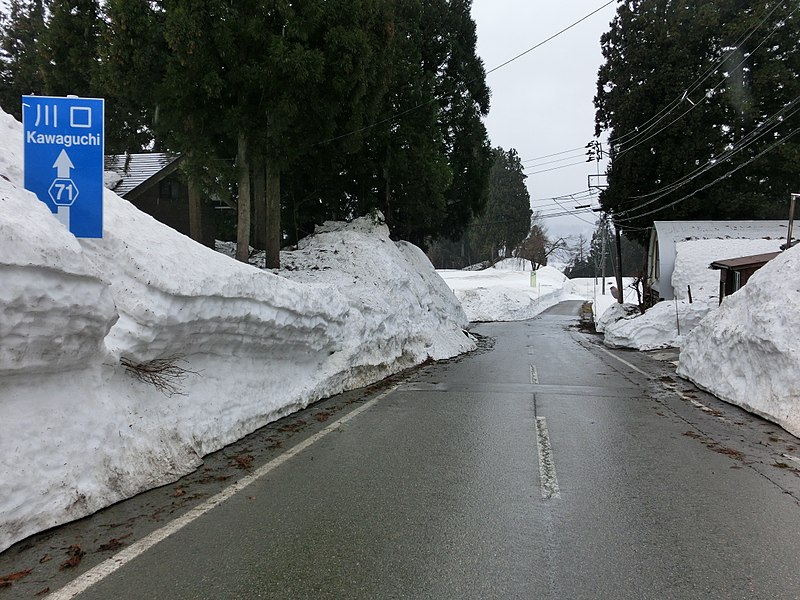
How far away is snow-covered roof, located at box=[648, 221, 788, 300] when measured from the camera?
79.9 ft

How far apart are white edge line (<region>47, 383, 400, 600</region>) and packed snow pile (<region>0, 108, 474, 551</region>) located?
0.59 metres

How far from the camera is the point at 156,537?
3.79 metres

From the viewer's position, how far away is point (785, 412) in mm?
7164

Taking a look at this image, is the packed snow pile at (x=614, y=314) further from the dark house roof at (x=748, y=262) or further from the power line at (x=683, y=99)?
the dark house roof at (x=748, y=262)

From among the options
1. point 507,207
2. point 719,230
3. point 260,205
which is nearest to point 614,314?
point 719,230

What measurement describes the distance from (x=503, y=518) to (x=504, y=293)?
40.1 meters

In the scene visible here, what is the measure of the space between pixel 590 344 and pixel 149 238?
60.9ft

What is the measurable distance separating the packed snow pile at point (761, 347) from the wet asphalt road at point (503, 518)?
428 millimetres

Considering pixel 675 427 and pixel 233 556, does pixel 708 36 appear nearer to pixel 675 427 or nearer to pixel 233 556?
pixel 675 427

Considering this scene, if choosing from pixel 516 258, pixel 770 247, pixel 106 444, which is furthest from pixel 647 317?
pixel 516 258

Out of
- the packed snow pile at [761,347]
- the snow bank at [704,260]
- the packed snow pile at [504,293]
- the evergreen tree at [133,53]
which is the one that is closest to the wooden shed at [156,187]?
the evergreen tree at [133,53]

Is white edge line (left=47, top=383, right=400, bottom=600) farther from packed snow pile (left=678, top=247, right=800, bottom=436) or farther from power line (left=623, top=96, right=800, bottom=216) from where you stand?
power line (left=623, top=96, right=800, bottom=216)

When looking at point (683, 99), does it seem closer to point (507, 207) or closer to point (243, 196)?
point (243, 196)

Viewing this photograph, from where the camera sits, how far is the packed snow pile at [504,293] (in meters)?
40.7
